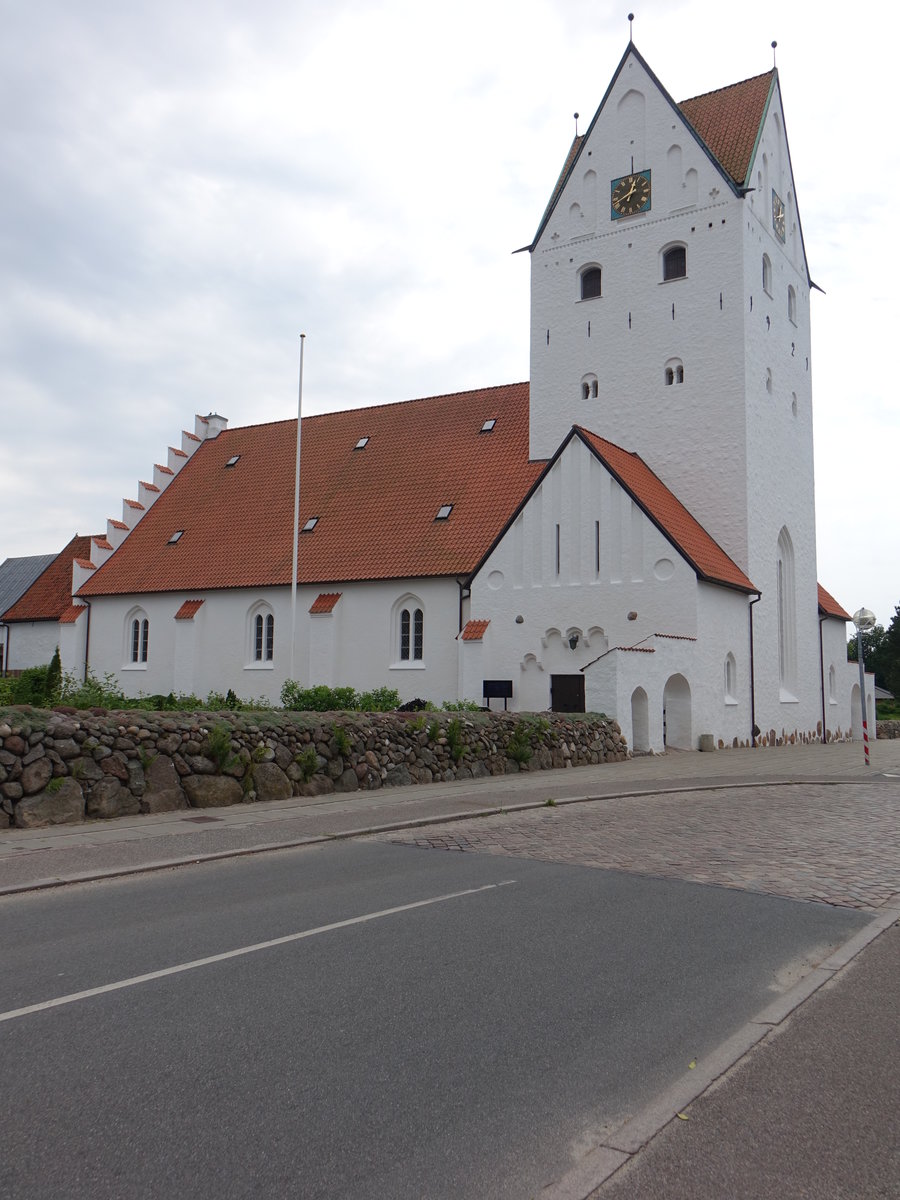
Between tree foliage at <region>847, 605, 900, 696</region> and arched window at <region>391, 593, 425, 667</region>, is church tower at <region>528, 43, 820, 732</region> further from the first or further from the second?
tree foliage at <region>847, 605, 900, 696</region>

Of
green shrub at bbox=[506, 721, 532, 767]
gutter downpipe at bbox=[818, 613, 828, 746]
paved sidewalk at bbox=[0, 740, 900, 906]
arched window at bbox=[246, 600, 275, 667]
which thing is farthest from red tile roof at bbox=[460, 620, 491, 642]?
gutter downpipe at bbox=[818, 613, 828, 746]

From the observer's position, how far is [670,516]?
94.4ft

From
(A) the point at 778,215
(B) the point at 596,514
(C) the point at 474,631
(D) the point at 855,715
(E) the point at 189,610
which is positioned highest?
(A) the point at 778,215

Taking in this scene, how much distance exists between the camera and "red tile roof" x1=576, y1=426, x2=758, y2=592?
1071 inches

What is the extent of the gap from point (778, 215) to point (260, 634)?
939 inches

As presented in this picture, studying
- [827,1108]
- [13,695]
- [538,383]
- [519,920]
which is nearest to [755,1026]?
[827,1108]

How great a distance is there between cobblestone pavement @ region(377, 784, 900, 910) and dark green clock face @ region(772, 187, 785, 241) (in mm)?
25108

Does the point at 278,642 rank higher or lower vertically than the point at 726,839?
higher

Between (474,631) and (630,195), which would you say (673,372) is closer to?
(630,195)

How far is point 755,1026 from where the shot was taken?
16.6ft

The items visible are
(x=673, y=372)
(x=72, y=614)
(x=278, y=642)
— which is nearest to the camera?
(x=673, y=372)

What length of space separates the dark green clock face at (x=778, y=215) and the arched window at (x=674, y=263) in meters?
4.38

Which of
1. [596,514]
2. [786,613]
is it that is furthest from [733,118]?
[786,613]

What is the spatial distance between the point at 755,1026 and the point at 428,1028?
5.51ft
